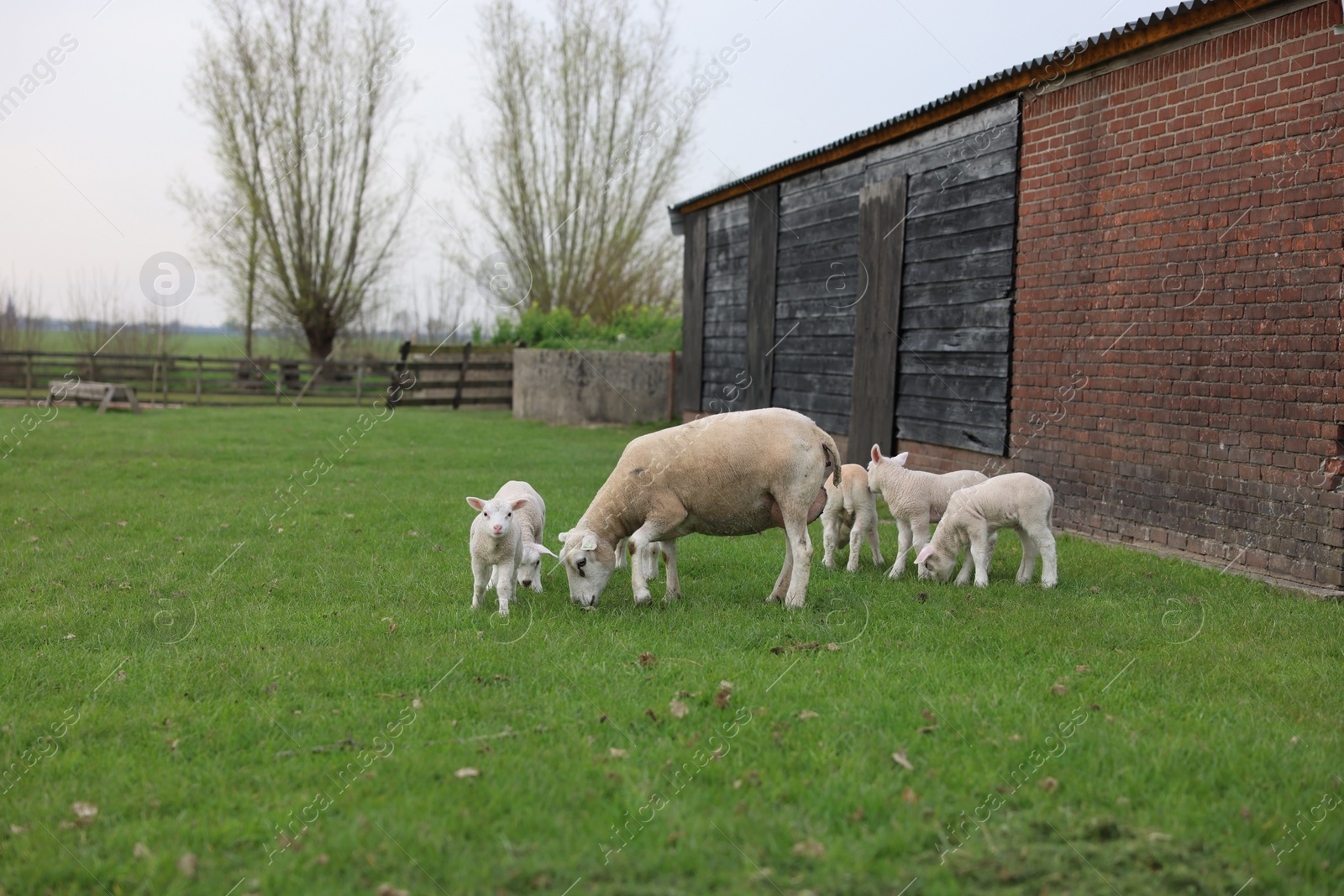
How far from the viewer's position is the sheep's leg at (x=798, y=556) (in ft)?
24.2

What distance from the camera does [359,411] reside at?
3000 cm

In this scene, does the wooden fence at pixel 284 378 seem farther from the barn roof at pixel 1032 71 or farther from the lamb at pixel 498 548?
the lamb at pixel 498 548

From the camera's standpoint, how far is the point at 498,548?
7.10 meters

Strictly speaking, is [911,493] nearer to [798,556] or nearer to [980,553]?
[980,553]

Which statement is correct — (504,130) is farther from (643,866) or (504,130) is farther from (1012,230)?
(643,866)

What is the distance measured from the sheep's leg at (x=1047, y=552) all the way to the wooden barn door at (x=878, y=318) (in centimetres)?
577

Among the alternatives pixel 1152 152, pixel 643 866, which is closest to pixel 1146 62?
pixel 1152 152

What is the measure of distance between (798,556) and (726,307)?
12.5 metres

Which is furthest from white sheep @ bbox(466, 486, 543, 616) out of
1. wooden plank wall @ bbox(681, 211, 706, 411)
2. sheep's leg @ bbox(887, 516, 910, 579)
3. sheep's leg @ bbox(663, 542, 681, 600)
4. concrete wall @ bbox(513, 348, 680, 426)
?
concrete wall @ bbox(513, 348, 680, 426)

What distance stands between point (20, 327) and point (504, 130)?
19514mm

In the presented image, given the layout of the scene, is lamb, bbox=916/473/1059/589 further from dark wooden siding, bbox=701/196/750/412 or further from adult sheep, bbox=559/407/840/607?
dark wooden siding, bbox=701/196/750/412

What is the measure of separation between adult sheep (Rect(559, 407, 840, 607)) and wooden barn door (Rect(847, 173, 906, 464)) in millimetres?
6529

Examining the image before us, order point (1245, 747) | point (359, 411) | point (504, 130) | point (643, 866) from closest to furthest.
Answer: point (643, 866), point (1245, 747), point (359, 411), point (504, 130)

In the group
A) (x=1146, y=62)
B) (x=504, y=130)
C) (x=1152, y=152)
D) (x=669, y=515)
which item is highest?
(x=504, y=130)
